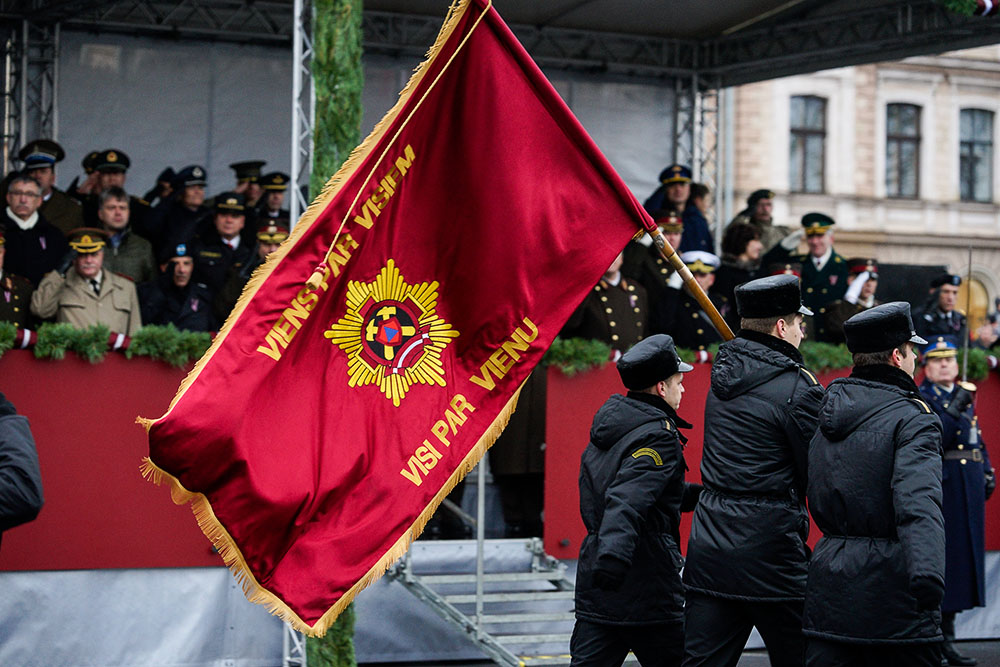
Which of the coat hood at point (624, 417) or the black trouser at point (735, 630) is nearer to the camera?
the black trouser at point (735, 630)

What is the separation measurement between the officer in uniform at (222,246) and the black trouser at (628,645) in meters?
5.31

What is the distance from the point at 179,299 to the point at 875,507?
6.32m

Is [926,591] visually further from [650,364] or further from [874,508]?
[650,364]

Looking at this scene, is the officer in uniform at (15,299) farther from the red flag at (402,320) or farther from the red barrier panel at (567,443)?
the red flag at (402,320)

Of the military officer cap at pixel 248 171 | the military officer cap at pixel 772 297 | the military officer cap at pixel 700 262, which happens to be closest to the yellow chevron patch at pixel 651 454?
the military officer cap at pixel 772 297

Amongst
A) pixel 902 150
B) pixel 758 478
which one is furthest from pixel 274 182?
pixel 902 150

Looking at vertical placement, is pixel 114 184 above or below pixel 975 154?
below

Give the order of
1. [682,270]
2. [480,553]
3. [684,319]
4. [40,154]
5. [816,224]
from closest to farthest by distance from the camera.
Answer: [682,270], [480,553], [684,319], [40,154], [816,224]

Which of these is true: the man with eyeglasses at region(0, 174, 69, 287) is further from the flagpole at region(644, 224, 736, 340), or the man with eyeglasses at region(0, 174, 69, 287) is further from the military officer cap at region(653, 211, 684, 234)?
the flagpole at region(644, 224, 736, 340)

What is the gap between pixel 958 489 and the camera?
367 inches

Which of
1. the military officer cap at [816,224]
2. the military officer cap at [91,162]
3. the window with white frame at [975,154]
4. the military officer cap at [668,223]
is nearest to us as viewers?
the military officer cap at [668,223]

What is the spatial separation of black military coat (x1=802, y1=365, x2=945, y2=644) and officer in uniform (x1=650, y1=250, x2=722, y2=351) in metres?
5.20

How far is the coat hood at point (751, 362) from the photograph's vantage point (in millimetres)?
5617

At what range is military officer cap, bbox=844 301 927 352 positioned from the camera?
509 centimetres
